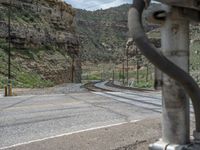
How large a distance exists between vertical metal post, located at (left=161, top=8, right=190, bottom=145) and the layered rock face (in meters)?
45.2

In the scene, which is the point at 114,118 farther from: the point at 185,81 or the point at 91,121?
the point at 185,81

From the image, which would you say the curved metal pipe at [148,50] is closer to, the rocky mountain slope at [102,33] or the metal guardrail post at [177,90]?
the metal guardrail post at [177,90]

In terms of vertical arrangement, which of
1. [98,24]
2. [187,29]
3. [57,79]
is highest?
[98,24]

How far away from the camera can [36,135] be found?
929cm

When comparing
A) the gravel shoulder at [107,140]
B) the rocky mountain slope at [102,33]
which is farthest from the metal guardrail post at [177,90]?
the rocky mountain slope at [102,33]

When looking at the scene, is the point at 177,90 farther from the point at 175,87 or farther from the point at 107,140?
the point at 107,140

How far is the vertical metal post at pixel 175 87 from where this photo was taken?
5.46 m

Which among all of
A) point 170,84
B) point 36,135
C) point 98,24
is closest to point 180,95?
point 170,84

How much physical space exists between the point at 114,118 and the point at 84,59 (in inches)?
4566

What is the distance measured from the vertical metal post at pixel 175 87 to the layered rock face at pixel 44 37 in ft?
148

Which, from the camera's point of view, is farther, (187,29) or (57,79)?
(57,79)

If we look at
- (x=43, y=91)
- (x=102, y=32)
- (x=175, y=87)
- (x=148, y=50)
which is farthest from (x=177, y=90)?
(x=102, y=32)

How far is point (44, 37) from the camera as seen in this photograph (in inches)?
2343

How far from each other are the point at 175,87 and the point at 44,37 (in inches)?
2170
